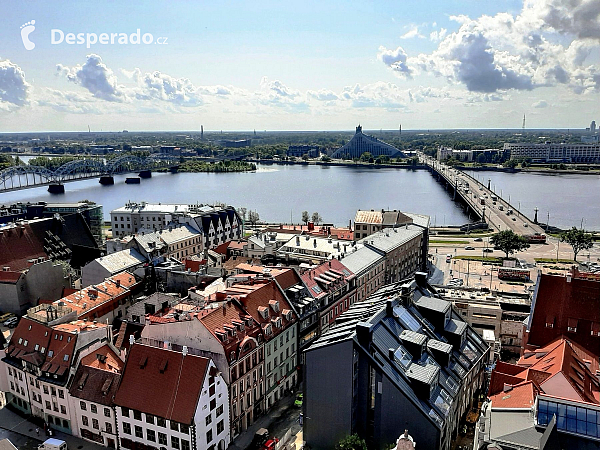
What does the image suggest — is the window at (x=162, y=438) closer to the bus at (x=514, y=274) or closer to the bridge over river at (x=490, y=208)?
the bus at (x=514, y=274)

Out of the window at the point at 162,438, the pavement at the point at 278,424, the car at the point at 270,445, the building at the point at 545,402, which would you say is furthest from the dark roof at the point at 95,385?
the building at the point at 545,402

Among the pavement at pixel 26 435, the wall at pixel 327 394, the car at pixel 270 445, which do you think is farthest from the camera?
the pavement at pixel 26 435

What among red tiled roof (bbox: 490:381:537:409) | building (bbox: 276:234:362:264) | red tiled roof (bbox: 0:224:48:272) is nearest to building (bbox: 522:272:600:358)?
red tiled roof (bbox: 490:381:537:409)

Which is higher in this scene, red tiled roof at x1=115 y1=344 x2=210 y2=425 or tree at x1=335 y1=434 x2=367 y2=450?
red tiled roof at x1=115 y1=344 x2=210 y2=425

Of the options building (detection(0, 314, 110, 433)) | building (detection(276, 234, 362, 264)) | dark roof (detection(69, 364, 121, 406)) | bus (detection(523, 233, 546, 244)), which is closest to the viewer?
dark roof (detection(69, 364, 121, 406))

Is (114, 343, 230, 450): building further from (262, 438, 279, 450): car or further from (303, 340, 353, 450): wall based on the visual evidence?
(303, 340, 353, 450): wall
